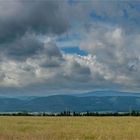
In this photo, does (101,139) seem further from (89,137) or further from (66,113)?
(66,113)

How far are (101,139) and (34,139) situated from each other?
6.88 m

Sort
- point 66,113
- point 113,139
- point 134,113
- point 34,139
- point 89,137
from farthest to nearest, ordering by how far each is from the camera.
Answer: point 66,113 → point 134,113 → point 89,137 → point 113,139 → point 34,139

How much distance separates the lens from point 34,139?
23766 mm

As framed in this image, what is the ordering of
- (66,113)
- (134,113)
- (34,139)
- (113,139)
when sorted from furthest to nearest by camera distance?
(66,113), (134,113), (113,139), (34,139)

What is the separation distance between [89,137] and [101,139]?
324 cm

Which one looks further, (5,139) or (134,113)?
(134,113)

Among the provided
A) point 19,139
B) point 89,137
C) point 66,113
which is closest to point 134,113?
point 66,113

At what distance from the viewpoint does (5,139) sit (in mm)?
23875

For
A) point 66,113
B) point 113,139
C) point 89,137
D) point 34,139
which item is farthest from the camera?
point 66,113

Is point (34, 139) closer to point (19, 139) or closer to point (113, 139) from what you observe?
point (19, 139)

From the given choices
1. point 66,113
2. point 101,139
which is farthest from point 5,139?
point 66,113

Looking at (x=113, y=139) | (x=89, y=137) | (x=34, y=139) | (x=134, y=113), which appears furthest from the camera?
(x=134, y=113)

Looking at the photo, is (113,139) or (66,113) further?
(66,113)

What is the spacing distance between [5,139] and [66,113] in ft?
416
